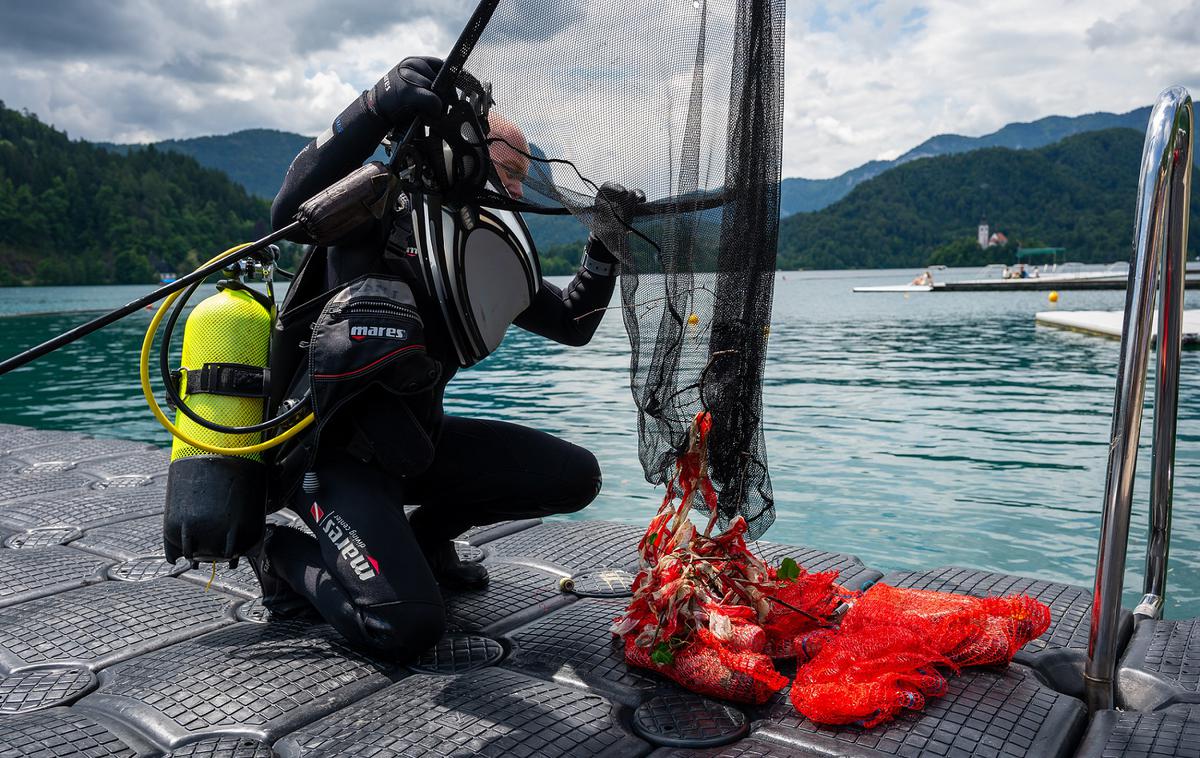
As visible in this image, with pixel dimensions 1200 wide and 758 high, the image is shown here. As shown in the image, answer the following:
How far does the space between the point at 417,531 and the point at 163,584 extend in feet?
3.07

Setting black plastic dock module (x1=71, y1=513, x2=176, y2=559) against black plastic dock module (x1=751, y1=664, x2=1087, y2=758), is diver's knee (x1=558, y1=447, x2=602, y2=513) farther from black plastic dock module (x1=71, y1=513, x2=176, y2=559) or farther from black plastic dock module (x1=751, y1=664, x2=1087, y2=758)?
black plastic dock module (x1=71, y1=513, x2=176, y2=559)

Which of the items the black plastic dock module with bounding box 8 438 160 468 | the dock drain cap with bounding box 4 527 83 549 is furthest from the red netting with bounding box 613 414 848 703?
the black plastic dock module with bounding box 8 438 160 468

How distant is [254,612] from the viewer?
2561 mm

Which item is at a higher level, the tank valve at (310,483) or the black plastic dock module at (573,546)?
the tank valve at (310,483)

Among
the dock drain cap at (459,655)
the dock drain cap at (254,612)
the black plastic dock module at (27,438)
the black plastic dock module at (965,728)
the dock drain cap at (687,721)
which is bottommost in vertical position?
the black plastic dock module at (27,438)

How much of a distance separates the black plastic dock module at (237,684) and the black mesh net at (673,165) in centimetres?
97

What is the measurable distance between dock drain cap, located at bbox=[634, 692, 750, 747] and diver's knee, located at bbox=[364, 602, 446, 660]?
0.62m

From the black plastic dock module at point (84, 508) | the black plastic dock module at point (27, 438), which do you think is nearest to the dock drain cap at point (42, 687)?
the black plastic dock module at point (84, 508)

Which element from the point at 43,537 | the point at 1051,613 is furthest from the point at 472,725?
the point at 43,537

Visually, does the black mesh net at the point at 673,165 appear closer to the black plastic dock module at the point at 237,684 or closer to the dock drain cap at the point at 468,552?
the black plastic dock module at the point at 237,684

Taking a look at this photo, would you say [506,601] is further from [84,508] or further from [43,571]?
[84,508]

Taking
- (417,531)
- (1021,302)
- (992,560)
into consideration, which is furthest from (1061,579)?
(1021,302)

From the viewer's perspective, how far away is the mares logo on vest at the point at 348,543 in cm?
221

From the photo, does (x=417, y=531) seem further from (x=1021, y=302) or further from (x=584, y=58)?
(x=1021, y=302)
